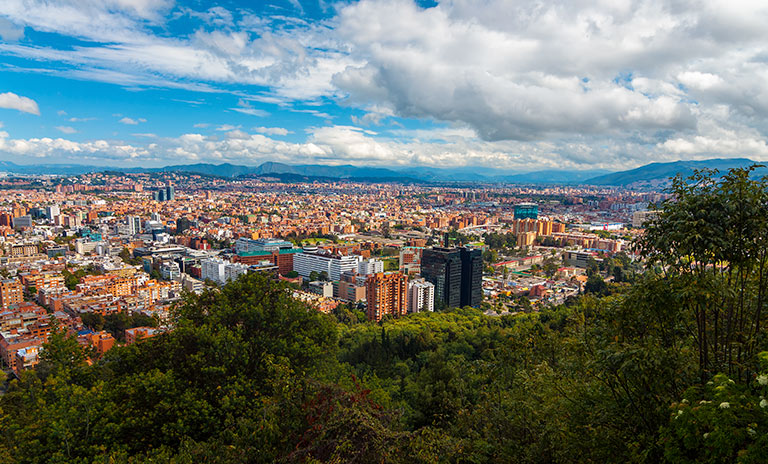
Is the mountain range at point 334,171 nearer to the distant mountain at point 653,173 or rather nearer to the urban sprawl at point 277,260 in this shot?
the distant mountain at point 653,173

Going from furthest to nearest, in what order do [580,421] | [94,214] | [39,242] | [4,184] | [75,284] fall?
[4,184]
[94,214]
[39,242]
[75,284]
[580,421]

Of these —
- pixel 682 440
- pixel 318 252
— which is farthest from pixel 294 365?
pixel 318 252

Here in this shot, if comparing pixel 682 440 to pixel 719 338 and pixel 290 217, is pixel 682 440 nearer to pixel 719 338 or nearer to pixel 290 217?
pixel 719 338

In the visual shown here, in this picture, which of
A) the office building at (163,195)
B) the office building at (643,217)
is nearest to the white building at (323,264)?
the office building at (643,217)

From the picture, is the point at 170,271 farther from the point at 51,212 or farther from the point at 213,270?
the point at 51,212

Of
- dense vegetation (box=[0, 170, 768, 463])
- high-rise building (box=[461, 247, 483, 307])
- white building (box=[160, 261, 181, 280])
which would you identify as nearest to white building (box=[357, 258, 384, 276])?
high-rise building (box=[461, 247, 483, 307])
